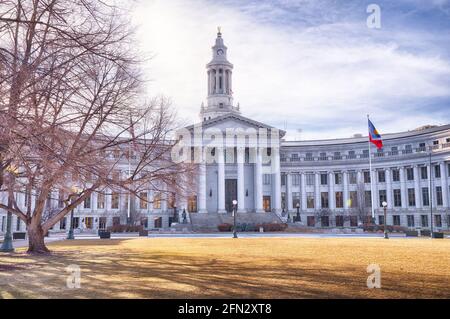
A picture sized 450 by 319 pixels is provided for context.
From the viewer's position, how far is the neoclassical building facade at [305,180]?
249ft

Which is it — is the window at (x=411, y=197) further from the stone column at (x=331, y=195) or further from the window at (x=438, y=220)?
the stone column at (x=331, y=195)

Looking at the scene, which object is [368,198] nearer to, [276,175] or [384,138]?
[384,138]

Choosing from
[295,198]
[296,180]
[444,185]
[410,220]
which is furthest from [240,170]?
[444,185]

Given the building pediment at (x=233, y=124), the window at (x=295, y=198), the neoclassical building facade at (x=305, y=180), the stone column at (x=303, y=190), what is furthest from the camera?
the window at (x=295, y=198)

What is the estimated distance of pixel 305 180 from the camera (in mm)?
88188

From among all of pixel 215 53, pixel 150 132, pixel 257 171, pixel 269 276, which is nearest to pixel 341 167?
pixel 257 171

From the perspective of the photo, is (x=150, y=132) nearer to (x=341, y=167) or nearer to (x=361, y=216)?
(x=361, y=216)

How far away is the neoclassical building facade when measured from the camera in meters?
76.0

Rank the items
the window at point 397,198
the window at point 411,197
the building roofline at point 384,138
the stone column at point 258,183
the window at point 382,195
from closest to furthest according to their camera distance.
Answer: the building roofline at point 384,138
the window at point 411,197
the stone column at point 258,183
the window at point 397,198
the window at point 382,195

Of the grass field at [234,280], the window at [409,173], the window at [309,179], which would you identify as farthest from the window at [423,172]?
the grass field at [234,280]

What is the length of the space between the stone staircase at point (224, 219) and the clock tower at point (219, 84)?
3207cm

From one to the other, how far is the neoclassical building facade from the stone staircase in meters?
1.80

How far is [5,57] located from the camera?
1020 cm
